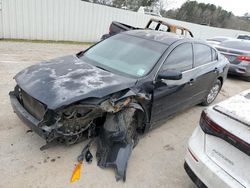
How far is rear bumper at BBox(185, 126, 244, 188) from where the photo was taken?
1.95m

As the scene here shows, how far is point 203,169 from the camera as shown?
214cm

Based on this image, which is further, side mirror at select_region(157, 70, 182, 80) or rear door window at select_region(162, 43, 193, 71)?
rear door window at select_region(162, 43, 193, 71)

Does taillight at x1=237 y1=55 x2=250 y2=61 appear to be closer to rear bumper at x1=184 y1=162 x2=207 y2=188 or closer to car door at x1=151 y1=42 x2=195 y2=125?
car door at x1=151 y1=42 x2=195 y2=125

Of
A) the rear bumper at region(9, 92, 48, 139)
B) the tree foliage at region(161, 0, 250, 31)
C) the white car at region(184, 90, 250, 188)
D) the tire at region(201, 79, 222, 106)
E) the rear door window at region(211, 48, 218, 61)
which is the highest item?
the tree foliage at region(161, 0, 250, 31)

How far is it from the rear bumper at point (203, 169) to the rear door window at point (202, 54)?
210cm

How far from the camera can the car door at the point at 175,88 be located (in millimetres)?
3272

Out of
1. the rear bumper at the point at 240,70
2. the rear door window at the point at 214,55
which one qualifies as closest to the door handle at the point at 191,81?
the rear door window at the point at 214,55

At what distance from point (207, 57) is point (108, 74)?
8.14 ft

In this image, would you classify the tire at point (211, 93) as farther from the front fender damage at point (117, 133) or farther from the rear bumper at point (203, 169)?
the rear bumper at point (203, 169)

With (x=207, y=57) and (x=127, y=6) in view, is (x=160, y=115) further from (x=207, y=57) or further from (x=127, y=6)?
(x=127, y=6)

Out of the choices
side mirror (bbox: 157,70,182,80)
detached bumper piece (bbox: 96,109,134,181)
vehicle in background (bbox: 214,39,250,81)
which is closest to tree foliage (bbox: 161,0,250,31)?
vehicle in background (bbox: 214,39,250,81)

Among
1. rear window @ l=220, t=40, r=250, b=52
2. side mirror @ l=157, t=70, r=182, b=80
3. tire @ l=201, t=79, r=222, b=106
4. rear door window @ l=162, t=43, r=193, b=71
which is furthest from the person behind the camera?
rear window @ l=220, t=40, r=250, b=52

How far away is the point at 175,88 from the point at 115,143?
138cm

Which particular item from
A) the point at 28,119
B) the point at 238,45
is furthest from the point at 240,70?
the point at 28,119
